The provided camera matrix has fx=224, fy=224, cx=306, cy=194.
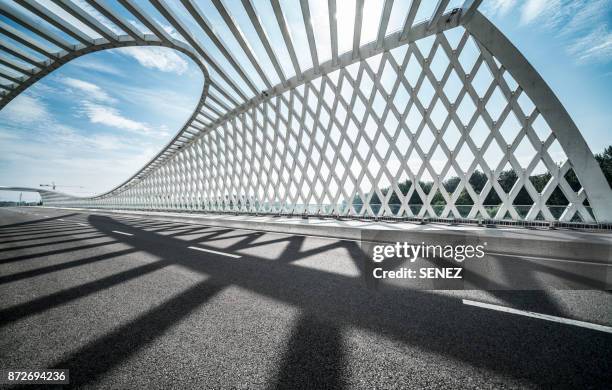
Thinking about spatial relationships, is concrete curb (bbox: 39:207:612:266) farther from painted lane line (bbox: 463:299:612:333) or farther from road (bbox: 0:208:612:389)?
painted lane line (bbox: 463:299:612:333)

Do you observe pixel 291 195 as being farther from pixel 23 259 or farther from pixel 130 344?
pixel 130 344

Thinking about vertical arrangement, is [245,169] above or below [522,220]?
above

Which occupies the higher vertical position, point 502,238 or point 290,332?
point 502,238

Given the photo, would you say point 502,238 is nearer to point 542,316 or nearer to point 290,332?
point 542,316

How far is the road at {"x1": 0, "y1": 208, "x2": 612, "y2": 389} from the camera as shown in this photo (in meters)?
1.88

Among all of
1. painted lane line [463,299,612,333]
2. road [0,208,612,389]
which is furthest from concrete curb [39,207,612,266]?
painted lane line [463,299,612,333]

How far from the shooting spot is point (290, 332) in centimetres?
254

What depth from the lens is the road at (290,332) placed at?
74.1 inches

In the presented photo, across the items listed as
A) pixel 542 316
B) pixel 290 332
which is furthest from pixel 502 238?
pixel 290 332

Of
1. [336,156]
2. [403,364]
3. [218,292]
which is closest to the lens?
[403,364]

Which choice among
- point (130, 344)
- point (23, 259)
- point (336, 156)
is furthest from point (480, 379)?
point (336, 156)

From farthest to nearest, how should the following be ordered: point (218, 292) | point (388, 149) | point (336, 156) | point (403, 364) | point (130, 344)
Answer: point (336, 156), point (388, 149), point (218, 292), point (130, 344), point (403, 364)

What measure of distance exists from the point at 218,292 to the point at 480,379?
3.44m

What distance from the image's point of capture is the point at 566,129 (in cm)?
968
